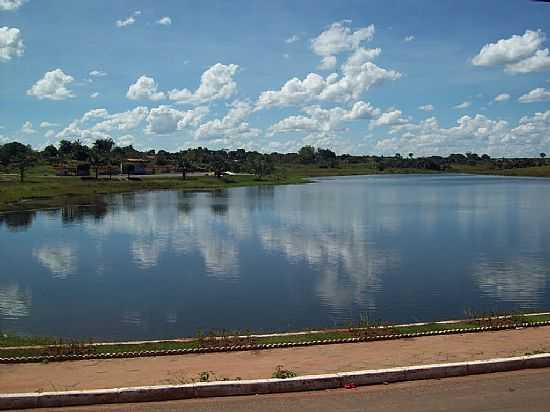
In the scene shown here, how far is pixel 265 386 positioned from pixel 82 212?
5500 centimetres

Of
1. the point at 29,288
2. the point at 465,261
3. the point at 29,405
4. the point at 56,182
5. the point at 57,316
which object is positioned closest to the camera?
the point at 29,405

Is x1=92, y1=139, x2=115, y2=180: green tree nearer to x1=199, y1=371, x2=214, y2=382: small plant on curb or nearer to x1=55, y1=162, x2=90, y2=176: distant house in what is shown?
x1=55, y1=162, x2=90, y2=176: distant house

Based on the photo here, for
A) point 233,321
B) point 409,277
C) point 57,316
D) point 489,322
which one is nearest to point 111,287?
point 57,316

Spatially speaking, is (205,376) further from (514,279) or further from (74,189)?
(74,189)

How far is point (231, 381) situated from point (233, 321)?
952cm

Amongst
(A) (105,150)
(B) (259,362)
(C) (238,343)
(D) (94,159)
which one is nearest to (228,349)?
(C) (238,343)

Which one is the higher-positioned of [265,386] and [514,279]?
[265,386]

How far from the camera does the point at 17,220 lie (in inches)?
2067

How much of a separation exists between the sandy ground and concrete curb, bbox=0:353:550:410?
2.08 feet

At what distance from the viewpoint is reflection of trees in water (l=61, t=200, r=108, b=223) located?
53.8 m

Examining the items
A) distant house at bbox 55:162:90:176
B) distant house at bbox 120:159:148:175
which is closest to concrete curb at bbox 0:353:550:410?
distant house at bbox 55:162:90:176

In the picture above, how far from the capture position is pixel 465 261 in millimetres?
29016

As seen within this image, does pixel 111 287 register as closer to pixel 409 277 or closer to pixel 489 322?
pixel 409 277

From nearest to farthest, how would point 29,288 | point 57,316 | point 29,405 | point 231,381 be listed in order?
point 29,405
point 231,381
point 57,316
point 29,288
